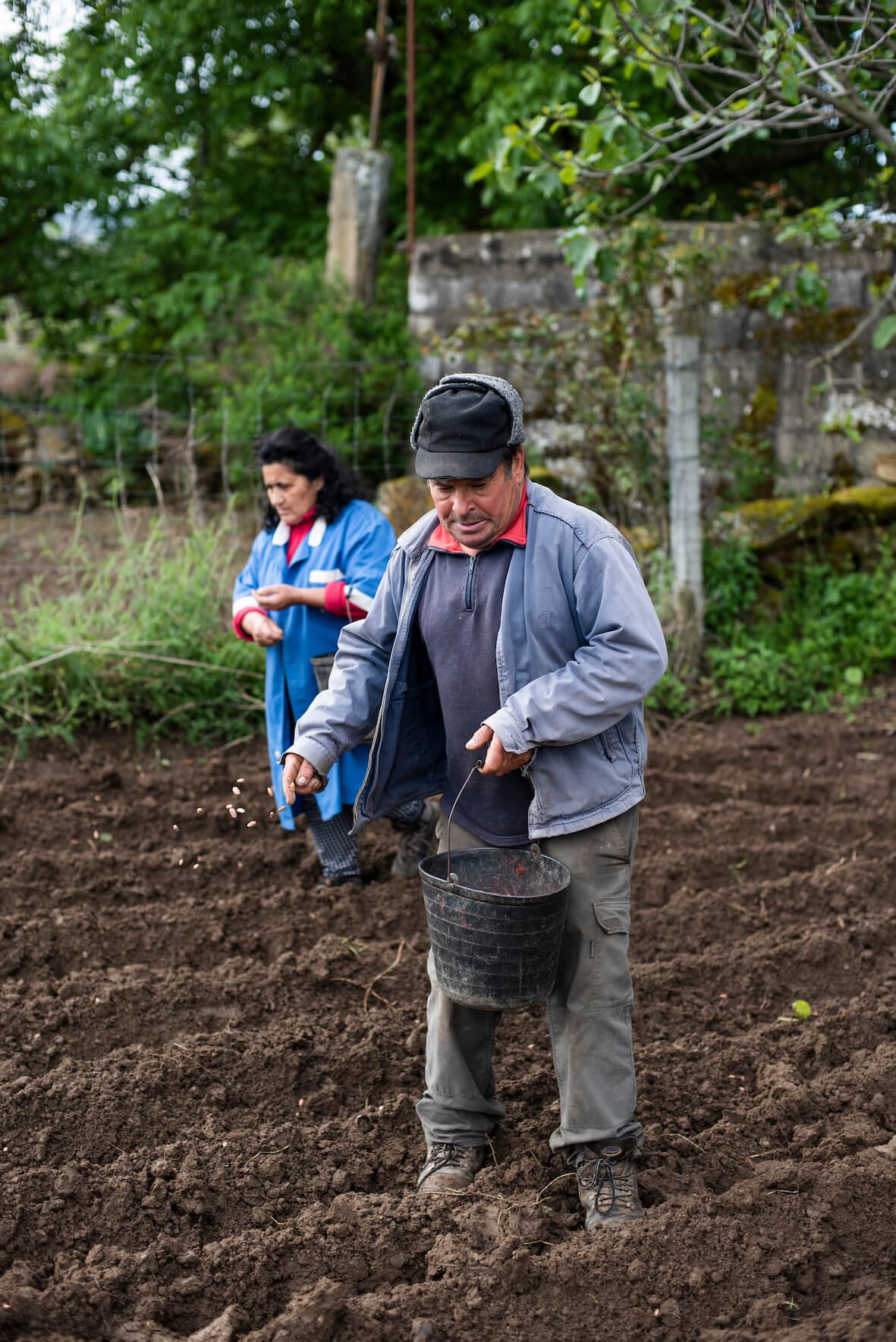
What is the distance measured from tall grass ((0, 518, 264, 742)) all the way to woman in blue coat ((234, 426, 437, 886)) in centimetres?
147

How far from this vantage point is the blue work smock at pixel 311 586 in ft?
15.3

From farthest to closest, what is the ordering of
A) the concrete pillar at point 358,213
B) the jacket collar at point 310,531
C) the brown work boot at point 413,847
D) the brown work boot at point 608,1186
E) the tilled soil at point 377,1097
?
the concrete pillar at point 358,213, the brown work boot at point 413,847, the jacket collar at point 310,531, the brown work boot at point 608,1186, the tilled soil at point 377,1097

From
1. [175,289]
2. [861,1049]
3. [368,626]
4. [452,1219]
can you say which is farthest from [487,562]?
[175,289]

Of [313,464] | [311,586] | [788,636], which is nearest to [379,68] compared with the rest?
[788,636]

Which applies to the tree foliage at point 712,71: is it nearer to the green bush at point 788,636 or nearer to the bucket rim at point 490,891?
the green bush at point 788,636

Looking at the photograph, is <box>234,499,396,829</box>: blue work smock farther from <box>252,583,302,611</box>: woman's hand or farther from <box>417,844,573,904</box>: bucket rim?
<box>417,844,573,904</box>: bucket rim

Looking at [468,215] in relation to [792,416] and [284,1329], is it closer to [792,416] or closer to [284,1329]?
[792,416]

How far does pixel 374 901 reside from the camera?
4.75 meters

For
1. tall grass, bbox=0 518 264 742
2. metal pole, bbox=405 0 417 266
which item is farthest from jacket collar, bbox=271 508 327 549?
metal pole, bbox=405 0 417 266

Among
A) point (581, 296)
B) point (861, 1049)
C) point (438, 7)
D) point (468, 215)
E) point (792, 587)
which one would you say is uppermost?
point (438, 7)

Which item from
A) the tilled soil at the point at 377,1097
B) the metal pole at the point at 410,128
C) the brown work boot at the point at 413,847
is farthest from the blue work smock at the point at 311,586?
the metal pole at the point at 410,128

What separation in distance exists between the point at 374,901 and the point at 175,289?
707 centimetres

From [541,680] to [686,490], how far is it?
4.66 meters

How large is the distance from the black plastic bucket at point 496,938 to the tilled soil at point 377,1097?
548 mm
